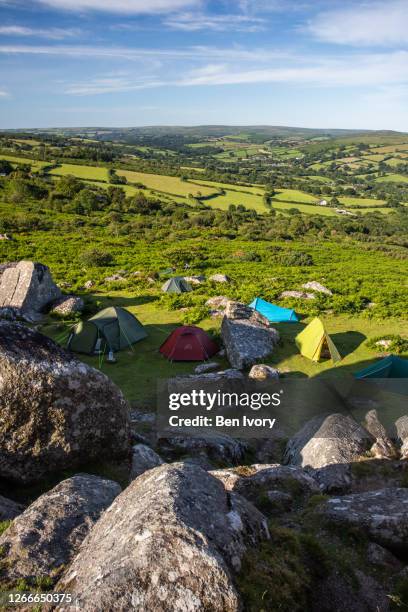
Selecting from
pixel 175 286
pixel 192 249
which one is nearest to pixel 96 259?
pixel 175 286

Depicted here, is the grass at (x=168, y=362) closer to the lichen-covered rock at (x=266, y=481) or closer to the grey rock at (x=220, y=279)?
the lichen-covered rock at (x=266, y=481)

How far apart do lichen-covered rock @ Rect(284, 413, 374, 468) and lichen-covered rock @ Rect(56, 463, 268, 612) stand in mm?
6130

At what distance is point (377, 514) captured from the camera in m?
8.27

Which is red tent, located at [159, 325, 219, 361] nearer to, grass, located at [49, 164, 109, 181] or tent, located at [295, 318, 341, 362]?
tent, located at [295, 318, 341, 362]

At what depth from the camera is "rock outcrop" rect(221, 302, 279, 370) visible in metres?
20.8

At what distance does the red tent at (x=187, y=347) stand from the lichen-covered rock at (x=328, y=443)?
8344mm

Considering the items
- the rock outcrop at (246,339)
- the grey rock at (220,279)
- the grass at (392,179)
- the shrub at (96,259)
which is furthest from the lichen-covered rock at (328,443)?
the grass at (392,179)

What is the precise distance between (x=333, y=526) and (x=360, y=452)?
494 centimetres

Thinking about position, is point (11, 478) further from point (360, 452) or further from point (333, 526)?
A: point (360, 452)

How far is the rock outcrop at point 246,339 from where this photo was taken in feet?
68.3

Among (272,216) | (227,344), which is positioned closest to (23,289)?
(227,344)

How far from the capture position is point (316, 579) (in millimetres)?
6688

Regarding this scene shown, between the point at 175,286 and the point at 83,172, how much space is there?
309ft

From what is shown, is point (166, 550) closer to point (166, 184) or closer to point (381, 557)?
point (381, 557)
